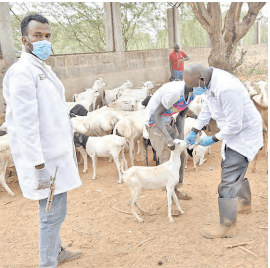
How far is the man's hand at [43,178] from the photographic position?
2275 mm

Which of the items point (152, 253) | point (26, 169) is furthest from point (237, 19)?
point (26, 169)

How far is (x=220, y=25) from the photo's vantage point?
8.92 m

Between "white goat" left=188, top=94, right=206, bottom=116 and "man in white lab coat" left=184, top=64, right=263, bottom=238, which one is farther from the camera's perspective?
"white goat" left=188, top=94, right=206, bottom=116

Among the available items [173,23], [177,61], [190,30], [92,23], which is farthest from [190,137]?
[190,30]

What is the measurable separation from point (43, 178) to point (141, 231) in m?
1.87

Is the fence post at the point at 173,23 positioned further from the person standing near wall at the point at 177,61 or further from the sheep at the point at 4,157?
the sheep at the point at 4,157

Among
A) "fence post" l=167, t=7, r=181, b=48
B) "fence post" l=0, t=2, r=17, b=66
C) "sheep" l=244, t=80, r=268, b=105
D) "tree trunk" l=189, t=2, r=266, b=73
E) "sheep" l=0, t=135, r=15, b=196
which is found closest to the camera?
"sheep" l=0, t=135, r=15, b=196

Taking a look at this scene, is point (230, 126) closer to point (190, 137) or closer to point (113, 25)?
point (190, 137)

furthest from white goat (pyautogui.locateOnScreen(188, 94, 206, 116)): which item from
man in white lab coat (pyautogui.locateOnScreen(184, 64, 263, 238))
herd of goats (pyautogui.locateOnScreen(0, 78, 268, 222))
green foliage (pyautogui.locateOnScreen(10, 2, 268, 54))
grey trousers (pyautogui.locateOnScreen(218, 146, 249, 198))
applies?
green foliage (pyautogui.locateOnScreen(10, 2, 268, 54))

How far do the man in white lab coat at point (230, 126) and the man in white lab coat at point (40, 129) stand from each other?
4.66 ft

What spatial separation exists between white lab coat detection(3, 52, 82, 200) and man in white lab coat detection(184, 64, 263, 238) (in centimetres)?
141

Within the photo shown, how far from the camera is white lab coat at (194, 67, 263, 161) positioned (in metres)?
2.93

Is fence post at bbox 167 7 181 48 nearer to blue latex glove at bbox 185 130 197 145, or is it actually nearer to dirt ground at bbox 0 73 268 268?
dirt ground at bbox 0 73 268 268

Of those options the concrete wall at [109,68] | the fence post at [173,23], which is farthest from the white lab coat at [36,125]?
the fence post at [173,23]
